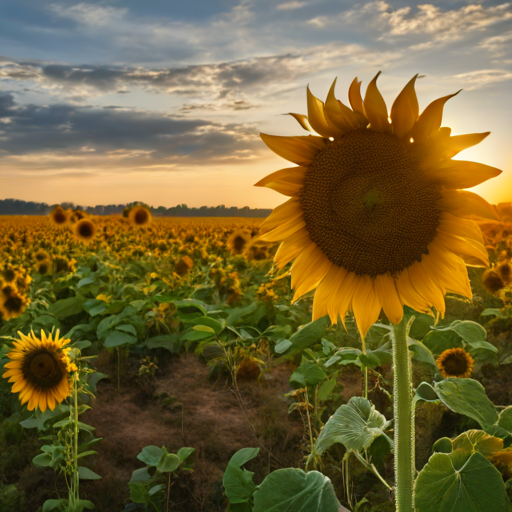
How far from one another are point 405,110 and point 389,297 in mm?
654

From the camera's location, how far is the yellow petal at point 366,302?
2.01 m

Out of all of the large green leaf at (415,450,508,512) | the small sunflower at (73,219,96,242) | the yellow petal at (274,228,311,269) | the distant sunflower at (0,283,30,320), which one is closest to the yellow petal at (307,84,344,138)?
the yellow petal at (274,228,311,269)

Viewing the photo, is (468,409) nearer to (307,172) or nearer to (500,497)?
(500,497)

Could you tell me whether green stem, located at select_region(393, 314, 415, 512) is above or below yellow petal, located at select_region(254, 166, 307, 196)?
below

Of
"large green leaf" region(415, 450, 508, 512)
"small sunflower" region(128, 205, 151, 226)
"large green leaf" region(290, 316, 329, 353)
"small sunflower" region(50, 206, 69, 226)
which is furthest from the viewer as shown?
"small sunflower" region(50, 206, 69, 226)

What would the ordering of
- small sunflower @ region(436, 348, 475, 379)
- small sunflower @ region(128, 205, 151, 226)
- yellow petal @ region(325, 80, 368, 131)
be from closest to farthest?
1. yellow petal @ region(325, 80, 368, 131)
2. small sunflower @ region(436, 348, 475, 379)
3. small sunflower @ region(128, 205, 151, 226)

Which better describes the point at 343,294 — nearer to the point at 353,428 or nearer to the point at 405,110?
the point at 353,428

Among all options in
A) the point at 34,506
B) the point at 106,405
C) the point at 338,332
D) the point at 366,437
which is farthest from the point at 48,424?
the point at 366,437

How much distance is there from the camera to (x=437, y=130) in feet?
5.89

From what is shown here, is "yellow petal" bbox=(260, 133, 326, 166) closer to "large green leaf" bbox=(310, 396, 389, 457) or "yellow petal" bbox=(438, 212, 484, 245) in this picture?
"yellow petal" bbox=(438, 212, 484, 245)

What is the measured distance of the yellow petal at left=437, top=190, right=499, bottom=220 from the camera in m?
1.84

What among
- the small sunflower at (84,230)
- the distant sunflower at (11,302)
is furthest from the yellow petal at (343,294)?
the small sunflower at (84,230)

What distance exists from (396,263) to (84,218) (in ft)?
29.1

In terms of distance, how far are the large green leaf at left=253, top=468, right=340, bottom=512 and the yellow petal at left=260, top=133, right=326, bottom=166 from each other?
1119 mm
